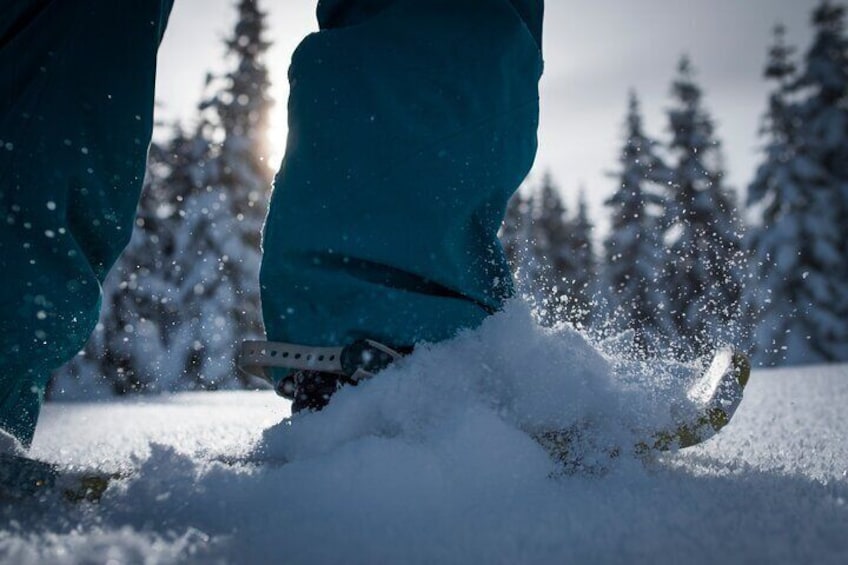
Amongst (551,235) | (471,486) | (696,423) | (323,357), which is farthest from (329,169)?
(551,235)

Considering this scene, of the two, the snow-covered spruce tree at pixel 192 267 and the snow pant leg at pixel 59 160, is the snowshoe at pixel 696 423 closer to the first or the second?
the snow pant leg at pixel 59 160

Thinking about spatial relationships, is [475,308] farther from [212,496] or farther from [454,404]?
[212,496]

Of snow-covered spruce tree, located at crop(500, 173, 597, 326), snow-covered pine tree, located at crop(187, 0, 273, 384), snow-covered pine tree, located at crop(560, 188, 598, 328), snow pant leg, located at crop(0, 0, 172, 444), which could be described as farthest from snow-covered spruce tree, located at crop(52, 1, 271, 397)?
snow-covered pine tree, located at crop(560, 188, 598, 328)

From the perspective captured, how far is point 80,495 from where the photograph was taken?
0.72m

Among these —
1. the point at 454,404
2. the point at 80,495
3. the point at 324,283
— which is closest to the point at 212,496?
the point at 80,495

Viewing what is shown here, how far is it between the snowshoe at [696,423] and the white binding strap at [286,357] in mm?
339

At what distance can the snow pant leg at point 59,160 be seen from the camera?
41.8 inches

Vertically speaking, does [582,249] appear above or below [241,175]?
above

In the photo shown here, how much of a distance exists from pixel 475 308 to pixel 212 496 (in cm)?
54

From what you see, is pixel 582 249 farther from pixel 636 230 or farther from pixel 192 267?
pixel 192 267

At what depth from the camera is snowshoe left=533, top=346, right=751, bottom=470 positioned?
2.83 feet

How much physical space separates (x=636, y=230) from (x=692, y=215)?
123 centimetres

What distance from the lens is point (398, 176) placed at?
1076 mm

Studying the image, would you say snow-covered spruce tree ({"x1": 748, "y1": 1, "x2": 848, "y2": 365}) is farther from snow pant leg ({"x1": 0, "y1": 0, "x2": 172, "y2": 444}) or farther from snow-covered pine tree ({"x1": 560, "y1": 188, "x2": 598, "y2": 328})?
snow pant leg ({"x1": 0, "y1": 0, "x2": 172, "y2": 444})
